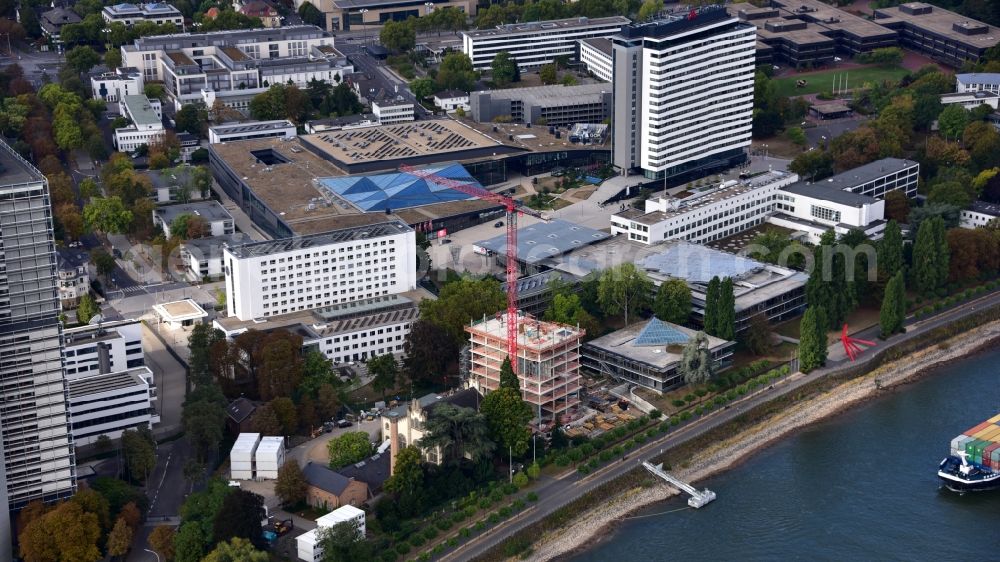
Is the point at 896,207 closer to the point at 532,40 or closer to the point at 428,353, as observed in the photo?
the point at 428,353

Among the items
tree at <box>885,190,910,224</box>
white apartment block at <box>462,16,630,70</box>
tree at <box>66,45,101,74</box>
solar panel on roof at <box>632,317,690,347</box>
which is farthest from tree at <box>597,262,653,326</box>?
tree at <box>66,45,101,74</box>

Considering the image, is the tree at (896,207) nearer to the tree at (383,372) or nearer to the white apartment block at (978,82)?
the white apartment block at (978,82)

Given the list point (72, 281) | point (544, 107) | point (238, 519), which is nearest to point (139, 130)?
point (72, 281)

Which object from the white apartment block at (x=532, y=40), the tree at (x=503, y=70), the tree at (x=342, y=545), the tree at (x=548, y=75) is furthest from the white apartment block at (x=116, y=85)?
the tree at (x=342, y=545)

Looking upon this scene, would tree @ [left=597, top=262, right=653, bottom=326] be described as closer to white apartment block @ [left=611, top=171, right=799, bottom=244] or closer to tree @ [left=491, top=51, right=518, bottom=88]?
white apartment block @ [left=611, top=171, right=799, bottom=244]

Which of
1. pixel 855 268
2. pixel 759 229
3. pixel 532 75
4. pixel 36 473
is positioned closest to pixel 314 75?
pixel 532 75

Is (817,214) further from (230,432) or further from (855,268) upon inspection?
(230,432)
